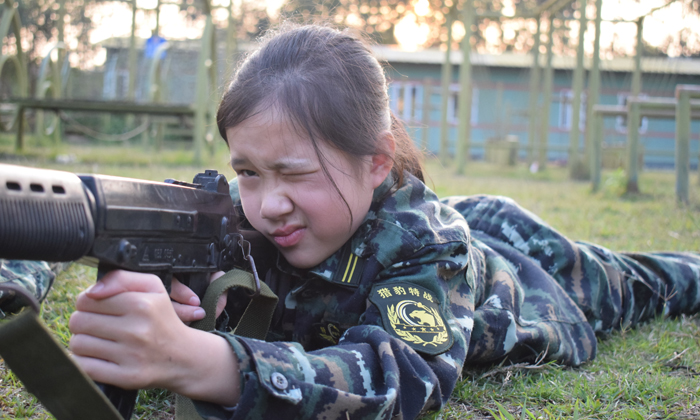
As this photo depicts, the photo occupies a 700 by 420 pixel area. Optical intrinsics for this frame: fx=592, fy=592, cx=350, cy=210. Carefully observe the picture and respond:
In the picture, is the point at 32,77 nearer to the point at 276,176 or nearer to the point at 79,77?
the point at 79,77

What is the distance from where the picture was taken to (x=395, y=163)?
1.58 metres

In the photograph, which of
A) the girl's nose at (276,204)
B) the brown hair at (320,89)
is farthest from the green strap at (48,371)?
the brown hair at (320,89)

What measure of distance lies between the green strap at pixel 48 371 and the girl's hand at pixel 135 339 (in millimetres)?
33

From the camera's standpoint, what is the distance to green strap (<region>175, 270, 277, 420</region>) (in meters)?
1.17

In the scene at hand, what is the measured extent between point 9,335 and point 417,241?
821 mm

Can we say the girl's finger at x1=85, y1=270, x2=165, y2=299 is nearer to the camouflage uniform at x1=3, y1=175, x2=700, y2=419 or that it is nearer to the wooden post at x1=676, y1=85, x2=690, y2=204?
the camouflage uniform at x1=3, y1=175, x2=700, y2=419

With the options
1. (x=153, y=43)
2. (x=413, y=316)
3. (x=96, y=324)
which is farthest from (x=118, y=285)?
(x=153, y=43)

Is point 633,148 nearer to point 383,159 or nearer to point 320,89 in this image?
point 383,159

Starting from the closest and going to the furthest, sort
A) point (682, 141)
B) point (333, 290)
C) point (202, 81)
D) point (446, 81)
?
point (333, 290) → point (682, 141) → point (202, 81) → point (446, 81)

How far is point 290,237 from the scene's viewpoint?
138cm

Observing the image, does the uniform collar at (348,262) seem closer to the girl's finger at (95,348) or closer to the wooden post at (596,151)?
the girl's finger at (95,348)

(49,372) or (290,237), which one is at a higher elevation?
(290,237)

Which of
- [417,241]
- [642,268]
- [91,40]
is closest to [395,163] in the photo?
[417,241]

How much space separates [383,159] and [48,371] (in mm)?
894
